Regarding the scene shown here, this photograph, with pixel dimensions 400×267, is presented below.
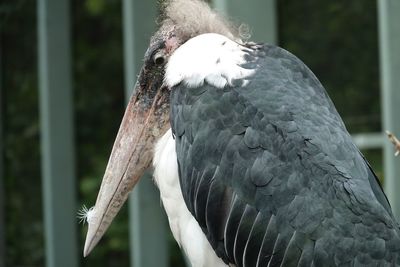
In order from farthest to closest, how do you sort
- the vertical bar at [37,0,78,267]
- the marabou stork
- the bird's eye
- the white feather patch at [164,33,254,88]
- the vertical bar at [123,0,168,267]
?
the vertical bar at [37,0,78,267] < the vertical bar at [123,0,168,267] < the bird's eye < the white feather patch at [164,33,254,88] < the marabou stork

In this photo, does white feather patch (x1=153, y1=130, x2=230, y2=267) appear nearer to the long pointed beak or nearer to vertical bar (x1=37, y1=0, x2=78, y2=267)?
the long pointed beak

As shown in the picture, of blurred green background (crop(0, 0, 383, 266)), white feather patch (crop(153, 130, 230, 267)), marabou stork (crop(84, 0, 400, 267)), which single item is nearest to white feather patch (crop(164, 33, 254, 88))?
marabou stork (crop(84, 0, 400, 267))

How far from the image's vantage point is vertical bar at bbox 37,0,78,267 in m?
5.86

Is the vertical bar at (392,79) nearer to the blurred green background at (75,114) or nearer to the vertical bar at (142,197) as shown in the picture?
the vertical bar at (142,197)

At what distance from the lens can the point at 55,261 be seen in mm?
5828

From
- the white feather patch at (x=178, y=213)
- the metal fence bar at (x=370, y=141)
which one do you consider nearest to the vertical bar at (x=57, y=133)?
the metal fence bar at (x=370, y=141)

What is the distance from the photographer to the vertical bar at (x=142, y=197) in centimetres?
495

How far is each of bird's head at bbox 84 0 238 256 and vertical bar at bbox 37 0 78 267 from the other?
2977 mm

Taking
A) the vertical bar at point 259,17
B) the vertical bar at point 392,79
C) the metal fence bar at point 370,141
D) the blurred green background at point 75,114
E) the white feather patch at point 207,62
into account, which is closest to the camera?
the white feather patch at point 207,62

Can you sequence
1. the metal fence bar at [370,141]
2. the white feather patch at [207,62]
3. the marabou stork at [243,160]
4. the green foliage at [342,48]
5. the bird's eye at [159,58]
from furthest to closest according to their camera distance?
the green foliage at [342,48] → the metal fence bar at [370,141] → the bird's eye at [159,58] → the white feather patch at [207,62] → the marabou stork at [243,160]

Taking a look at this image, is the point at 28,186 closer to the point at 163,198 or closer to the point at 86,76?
the point at 86,76

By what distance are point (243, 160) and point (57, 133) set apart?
11.4 feet

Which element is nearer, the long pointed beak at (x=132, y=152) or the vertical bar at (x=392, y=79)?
the long pointed beak at (x=132, y=152)

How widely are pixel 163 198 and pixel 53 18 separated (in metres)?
3.24
